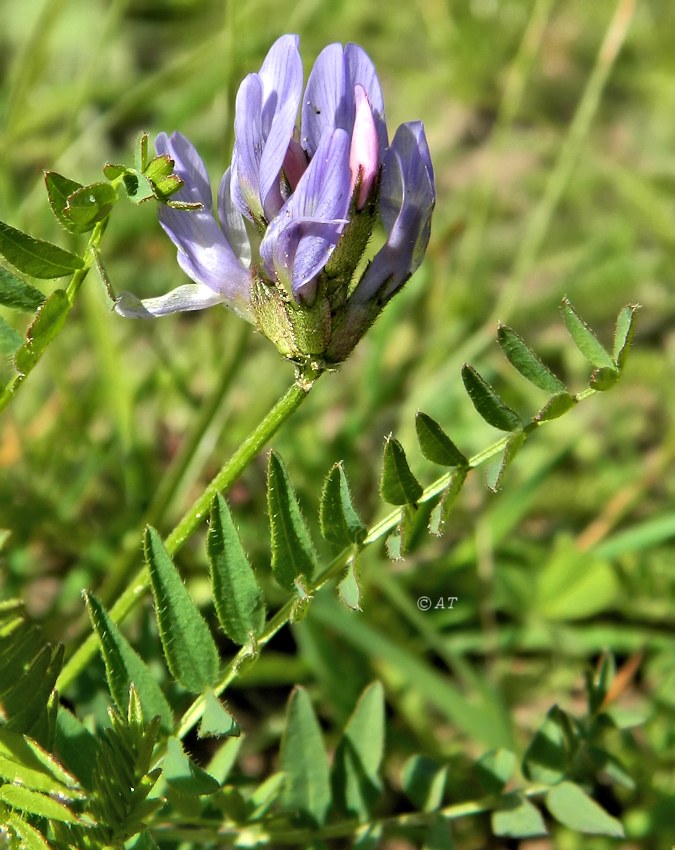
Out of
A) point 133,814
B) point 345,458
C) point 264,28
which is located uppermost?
point 264,28

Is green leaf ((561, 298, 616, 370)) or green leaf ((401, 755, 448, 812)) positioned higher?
green leaf ((561, 298, 616, 370))

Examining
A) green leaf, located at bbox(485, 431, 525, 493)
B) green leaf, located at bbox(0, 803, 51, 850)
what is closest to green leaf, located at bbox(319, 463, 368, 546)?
green leaf, located at bbox(485, 431, 525, 493)

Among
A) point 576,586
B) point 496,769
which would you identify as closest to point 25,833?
point 496,769

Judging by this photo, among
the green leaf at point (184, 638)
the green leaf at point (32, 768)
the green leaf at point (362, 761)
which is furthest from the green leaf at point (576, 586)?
the green leaf at point (32, 768)

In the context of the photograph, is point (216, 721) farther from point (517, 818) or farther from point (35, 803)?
point (517, 818)

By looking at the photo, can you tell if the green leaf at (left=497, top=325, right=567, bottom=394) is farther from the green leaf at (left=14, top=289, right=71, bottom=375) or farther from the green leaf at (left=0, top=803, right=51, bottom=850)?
the green leaf at (left=0, top=803, right=51, bottom=850)

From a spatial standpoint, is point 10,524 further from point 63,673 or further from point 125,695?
point 125,695

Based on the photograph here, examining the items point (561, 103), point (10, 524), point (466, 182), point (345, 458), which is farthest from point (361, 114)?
point (561, 103)
